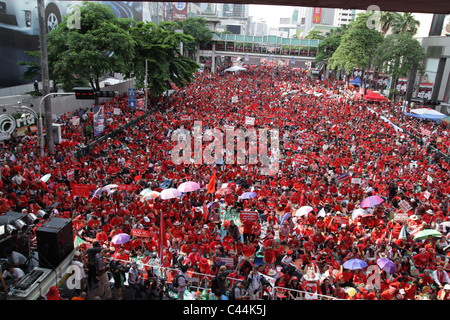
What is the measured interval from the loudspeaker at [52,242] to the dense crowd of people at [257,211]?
63 centimetres

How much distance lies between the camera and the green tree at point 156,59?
1246 inches

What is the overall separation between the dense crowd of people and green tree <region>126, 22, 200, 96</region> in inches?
328

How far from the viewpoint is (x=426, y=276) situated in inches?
345

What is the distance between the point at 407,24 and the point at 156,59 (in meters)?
32.2

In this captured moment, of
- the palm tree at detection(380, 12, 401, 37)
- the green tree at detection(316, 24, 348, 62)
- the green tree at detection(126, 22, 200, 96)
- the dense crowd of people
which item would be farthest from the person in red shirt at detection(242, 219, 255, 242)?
the green tree at detection(316, 24, 348, 62)

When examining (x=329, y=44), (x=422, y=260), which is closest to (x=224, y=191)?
(x=422, y=260)

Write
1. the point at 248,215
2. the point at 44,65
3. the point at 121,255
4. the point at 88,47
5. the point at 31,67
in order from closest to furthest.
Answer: the point at 121,255 < the point at 248,215 < the point at 44,65 < the point at 88,47 < the point at 31,67

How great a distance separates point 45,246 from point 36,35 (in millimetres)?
32130

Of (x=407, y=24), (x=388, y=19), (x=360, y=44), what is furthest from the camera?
(x=388, y=19)

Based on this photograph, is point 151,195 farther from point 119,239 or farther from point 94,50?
point 94,50

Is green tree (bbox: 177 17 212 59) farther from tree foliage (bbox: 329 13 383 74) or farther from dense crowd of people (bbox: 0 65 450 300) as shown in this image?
dense crowd of people (bbox: 0 65 450 300)

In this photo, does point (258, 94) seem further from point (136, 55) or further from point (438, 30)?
point (438, 30)

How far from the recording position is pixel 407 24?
43.4m

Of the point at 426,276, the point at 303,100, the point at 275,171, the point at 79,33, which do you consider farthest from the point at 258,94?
the point at 426,276
